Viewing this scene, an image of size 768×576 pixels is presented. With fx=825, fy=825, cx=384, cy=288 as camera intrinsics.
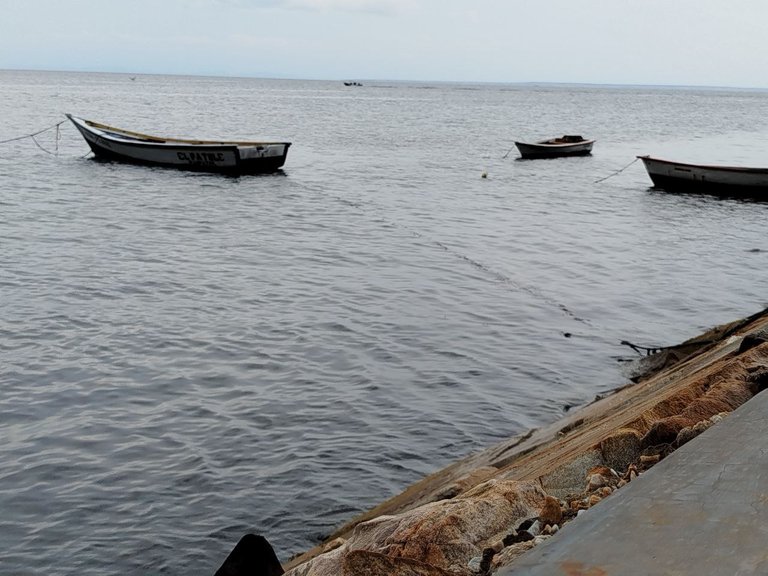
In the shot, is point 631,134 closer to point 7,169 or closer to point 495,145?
point 495,145

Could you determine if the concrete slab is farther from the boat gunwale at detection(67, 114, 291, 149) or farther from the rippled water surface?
the boat gunwale at detection(67, 114, 291, 149)

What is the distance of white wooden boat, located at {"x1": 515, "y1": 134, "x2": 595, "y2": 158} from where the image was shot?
144 ft

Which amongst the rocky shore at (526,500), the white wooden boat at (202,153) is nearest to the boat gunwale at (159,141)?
the white wooden boat at (202,153)

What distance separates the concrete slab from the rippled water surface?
485 centimetres

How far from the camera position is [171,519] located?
714 centimetres

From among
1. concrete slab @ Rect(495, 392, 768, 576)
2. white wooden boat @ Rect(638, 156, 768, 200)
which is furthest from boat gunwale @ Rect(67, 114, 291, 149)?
concrete slab @ Rect(495, 392, 768, 576)

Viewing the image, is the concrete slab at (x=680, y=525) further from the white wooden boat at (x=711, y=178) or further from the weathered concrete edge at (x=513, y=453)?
the white wooden boat at (x=711, y=178)

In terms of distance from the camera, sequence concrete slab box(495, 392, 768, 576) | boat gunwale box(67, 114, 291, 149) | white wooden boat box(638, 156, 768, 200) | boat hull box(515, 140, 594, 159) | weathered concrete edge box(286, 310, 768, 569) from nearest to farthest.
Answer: concrete slab box(495, 392, 768, 576) → weathered concrete edge box(286, 310, 768, 569) → white wooden boat box(638, 156, 768, 200) → boat gunwale box(67, 114, 291, 149) → boat hull box(515, 140, 594, 159)

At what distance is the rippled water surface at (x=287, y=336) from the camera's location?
296 inches

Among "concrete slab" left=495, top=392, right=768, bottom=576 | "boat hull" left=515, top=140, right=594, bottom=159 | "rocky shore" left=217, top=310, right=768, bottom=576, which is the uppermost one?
"concrete slab" left=495, top=392, right=768, bottom=576

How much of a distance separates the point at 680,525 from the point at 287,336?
10.4 m

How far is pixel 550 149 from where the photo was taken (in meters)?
44.0

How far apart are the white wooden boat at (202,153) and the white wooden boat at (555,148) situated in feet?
50.7

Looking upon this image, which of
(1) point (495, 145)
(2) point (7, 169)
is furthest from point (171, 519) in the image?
(1) point (495, 145)
